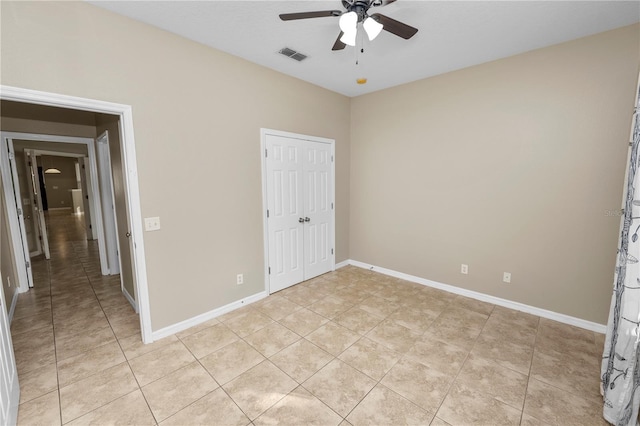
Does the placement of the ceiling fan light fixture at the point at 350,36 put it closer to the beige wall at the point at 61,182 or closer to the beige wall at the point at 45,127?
the beige wall at the point at 45,127

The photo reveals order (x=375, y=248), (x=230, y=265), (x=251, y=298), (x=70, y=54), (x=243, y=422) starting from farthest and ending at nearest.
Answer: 1. (x=375, y=248)
2. (x=251, y=298)
3. (x=230, y=265)
4. (x=70, y=54)
5. (x=243, y=422)

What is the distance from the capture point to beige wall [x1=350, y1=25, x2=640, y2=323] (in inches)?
100.0

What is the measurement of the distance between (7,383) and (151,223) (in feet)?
4.40

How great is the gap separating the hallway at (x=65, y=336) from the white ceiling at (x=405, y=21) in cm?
296

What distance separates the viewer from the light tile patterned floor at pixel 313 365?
5.81 ft

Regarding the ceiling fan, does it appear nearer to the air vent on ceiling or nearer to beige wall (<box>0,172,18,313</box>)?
the air vent on ceiling

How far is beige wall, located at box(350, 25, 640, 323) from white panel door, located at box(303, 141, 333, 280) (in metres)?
0.88

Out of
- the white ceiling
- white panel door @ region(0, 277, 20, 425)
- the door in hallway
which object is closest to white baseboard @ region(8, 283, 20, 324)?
white panel door @ region(0, 277, 20, 425)

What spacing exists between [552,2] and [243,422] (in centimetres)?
382

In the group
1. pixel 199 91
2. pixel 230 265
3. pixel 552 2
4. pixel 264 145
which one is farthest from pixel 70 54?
pixel 552 2

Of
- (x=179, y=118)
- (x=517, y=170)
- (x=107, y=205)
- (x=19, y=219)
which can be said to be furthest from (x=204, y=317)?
(x=517, y=170)

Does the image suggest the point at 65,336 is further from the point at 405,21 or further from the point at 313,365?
the point at 405,21

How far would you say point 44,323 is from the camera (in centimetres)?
286

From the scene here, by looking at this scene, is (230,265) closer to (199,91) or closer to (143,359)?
(143,359)
